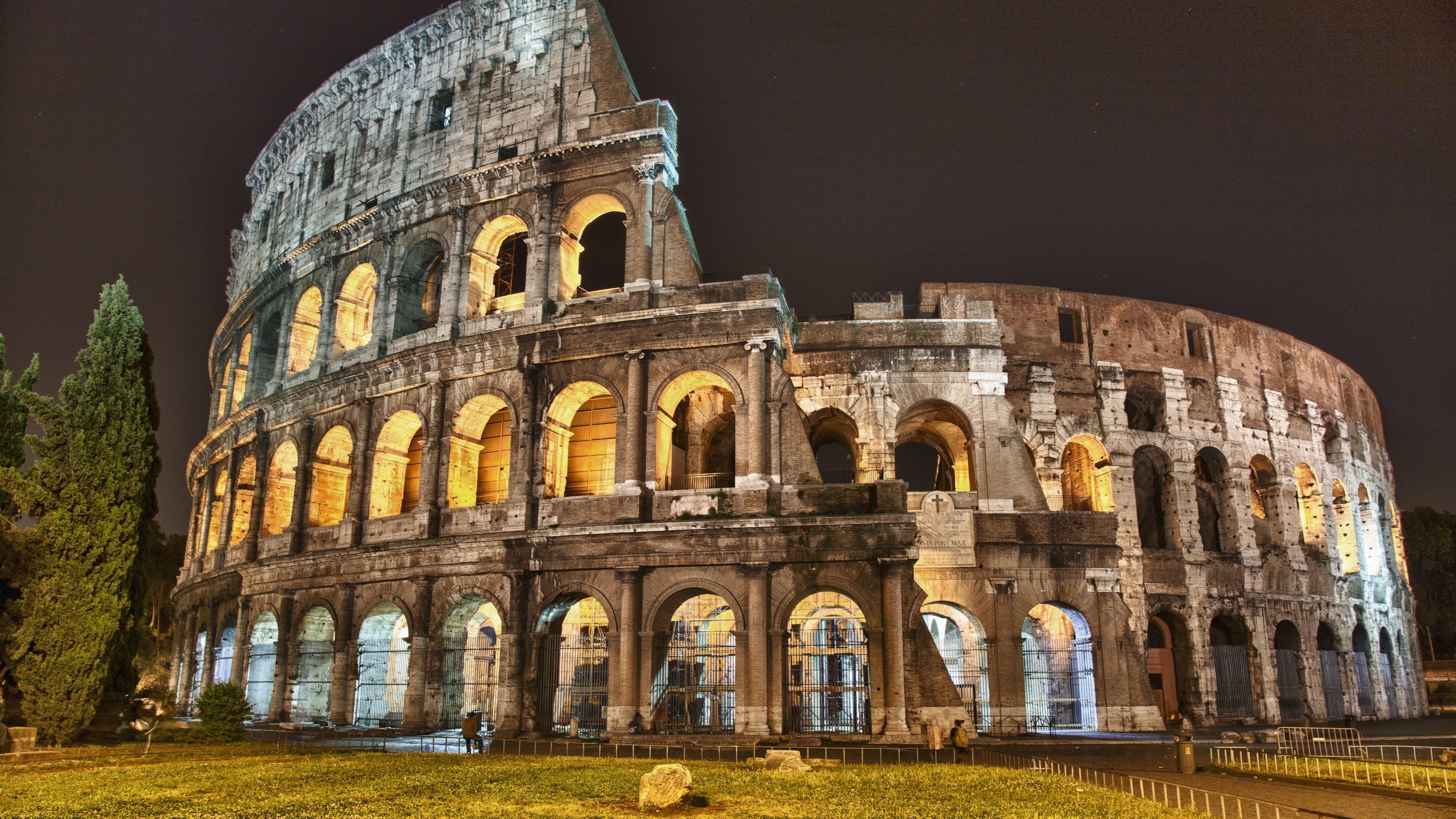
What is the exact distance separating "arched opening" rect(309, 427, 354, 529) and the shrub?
5729 millimetres

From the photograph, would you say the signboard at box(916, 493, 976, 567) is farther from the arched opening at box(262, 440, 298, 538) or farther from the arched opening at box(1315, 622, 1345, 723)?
the arched opening at box(262, 440, 298, 538)

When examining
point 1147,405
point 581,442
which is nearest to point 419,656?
point 581,442

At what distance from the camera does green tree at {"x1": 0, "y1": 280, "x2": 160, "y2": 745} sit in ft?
46.0

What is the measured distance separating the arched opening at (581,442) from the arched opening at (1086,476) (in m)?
10.8

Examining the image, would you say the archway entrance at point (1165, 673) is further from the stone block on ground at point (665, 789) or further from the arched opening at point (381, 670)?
the arched opening at point (381, 670)

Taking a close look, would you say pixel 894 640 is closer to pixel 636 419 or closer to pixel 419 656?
pixel 636 419

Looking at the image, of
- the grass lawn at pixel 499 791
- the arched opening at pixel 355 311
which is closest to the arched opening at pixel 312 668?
the arched opening at pixel 355 311

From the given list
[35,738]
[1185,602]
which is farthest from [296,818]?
[1185,602]

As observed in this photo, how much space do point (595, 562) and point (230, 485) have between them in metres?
12.5

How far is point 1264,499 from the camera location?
25.7 metres

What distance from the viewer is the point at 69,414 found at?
15.0 meters

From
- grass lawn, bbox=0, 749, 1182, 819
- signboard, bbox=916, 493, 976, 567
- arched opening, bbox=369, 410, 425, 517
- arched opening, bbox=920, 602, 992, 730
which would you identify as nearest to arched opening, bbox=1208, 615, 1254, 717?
arched opening, bbox=920, 602, 992, 730

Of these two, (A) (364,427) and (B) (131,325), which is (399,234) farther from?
(B) (131,325)

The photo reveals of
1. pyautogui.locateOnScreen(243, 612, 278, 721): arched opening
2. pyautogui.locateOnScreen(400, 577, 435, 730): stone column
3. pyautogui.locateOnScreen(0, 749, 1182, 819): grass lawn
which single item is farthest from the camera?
pyautogui.locateOnScreen(243, 612, 278, 721): arched opening
